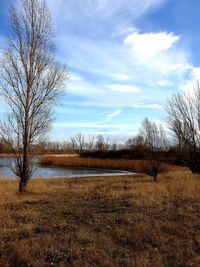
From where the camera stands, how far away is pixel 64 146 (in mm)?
114188

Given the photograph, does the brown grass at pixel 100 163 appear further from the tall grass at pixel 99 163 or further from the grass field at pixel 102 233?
the grass field at pixel 102 233

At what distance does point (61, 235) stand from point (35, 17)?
1043cm

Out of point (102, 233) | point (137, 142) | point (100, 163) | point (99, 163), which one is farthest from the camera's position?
point (137, 142)

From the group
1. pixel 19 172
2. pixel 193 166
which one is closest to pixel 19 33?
pixel 19 172

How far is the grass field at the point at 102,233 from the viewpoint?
17.7 ft

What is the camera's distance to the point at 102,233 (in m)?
6.77

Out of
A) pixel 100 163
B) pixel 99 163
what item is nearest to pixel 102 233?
pixel 100 163

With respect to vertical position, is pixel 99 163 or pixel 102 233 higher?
pixel 99 163

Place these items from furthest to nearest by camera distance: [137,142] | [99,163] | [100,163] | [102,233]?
[137,142]
[99,163]
[100,163]
[102,233]

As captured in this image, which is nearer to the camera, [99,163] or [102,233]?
[102,233]

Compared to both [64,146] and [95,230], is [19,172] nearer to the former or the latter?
[95,230]

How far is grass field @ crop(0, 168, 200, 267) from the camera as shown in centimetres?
540

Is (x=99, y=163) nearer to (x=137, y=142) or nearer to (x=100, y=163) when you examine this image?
(x=100, y=163)

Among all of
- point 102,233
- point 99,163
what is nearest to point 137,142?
point 99,163
